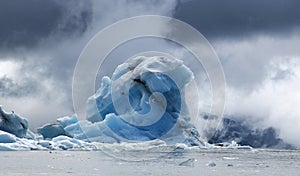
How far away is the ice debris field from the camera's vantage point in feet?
201

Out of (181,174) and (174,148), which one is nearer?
(181,174)

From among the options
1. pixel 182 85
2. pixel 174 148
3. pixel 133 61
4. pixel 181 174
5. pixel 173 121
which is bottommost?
pixel 181 174

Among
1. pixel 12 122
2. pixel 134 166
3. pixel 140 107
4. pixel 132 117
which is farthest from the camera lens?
pixel 140 107

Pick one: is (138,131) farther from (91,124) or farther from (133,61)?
(133,61)

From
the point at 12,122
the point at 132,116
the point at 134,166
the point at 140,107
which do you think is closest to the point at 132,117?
the point at 132,116

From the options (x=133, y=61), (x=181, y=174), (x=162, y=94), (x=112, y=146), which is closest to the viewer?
(x=181, y=174)

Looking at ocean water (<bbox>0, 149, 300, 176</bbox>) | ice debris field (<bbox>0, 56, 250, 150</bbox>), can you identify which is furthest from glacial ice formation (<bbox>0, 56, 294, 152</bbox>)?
ocean water (<bbox>0, 149, 300, 176</bbox>)

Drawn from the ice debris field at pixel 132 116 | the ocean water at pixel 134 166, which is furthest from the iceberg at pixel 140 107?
the ocean water at pixel 134 166

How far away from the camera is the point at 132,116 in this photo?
62875mm

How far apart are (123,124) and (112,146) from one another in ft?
12.3

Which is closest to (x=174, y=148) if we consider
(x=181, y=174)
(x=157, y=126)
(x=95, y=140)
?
(x=157, y=126)

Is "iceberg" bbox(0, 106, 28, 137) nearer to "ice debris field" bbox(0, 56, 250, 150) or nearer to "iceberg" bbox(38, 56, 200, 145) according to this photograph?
"ice debris field" bbox(0, 56, 250, 150)

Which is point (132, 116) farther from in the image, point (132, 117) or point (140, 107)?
point (140, 107)

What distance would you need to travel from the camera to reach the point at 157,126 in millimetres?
65875
